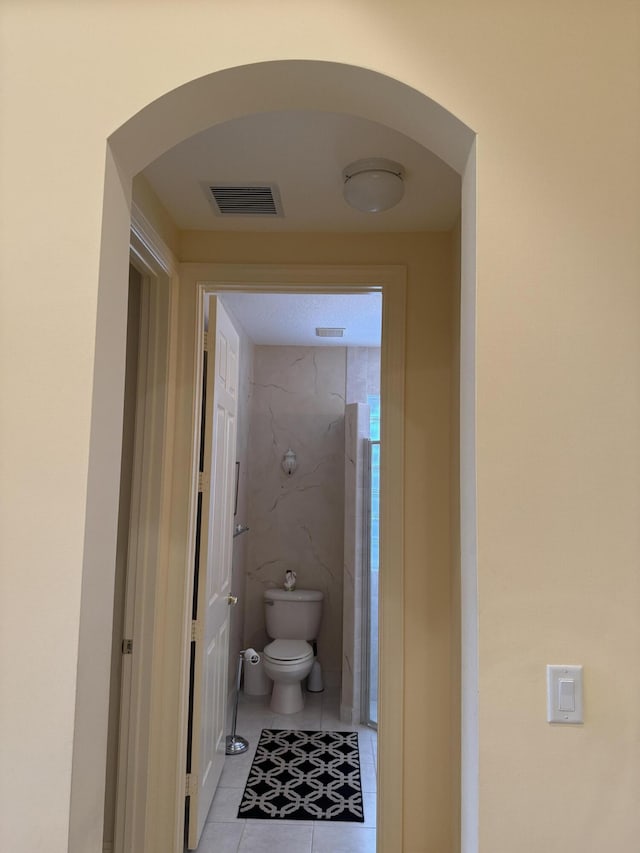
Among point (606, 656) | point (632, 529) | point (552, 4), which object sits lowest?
point (606, 656)

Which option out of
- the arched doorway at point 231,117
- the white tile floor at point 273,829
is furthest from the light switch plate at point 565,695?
the white tile floor at point 273,829

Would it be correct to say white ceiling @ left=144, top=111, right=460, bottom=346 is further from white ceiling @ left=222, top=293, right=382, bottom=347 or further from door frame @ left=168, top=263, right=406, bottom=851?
white ceiling @ left=222, top=293, right=382, bottom=347

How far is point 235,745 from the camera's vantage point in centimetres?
315

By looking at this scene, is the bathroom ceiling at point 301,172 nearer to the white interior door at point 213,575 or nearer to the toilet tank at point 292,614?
the white interior door at point 213,575

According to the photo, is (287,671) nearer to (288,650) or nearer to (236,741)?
(288,650)

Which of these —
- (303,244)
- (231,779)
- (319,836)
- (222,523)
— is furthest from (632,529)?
(231,779)

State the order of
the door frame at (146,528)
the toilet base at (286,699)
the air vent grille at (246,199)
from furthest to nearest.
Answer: the toilet base at (286,699)
the door frame at (146,528)
the air vent grille at (246,199)

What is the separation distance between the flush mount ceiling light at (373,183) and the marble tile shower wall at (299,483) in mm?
2526

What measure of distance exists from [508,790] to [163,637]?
1453 mm

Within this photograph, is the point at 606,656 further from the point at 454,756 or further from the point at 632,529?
the point at 454,756

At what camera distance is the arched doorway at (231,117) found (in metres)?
1.04

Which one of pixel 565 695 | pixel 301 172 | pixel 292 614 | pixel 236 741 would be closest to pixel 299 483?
pixel 292 614

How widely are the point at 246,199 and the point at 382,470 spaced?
1065 mm

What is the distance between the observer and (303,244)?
2209 millimetres
